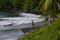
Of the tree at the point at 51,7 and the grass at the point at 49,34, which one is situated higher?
the tree at the point at 51,7

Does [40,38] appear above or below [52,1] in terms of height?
below

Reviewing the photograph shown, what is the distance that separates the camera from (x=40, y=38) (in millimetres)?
7359

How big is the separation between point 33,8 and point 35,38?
61.5 meters

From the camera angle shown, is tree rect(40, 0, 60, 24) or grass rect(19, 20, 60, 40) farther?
tree rect(40, 0, 60, 24)

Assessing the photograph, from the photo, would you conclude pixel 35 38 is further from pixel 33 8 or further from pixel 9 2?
pixel 9 2

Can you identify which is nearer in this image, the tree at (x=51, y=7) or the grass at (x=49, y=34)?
the grass at (x=49, y=34)

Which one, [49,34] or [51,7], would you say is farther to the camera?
[51,7]

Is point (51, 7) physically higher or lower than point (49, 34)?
higher

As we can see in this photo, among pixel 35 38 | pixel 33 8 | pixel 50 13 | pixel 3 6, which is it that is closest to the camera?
pixel 35 38

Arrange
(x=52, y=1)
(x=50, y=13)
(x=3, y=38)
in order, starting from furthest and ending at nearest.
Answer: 1. (x=3, y=38)
2. (x=50, y=13)
3. (x=52, y=1)

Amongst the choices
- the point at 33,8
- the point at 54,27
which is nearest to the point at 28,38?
the point at 54,27

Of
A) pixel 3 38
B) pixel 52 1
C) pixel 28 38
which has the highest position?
pixel 52 1

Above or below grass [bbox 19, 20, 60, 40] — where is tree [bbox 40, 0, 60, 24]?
above

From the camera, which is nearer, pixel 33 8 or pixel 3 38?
pixel 3 38
